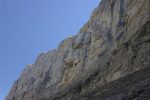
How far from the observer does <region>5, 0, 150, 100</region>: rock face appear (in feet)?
79.5

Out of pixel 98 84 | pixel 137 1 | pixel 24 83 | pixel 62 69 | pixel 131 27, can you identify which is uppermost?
pixel 24 83

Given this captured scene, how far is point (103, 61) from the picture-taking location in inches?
1416

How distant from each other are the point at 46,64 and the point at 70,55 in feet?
38.9

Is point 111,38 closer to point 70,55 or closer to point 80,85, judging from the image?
point 80,85

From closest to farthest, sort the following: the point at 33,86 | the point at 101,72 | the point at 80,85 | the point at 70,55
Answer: the point at 101,72
the point at 80,85
the point at 70,55
the point at 33,86

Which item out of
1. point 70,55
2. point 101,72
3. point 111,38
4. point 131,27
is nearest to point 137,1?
point 131,27

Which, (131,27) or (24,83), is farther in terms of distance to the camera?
(24,83)

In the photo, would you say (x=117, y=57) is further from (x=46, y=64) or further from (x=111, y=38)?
(x=46, y=64)

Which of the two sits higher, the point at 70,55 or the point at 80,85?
the point at 70,55

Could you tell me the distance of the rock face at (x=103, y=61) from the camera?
79.5ft

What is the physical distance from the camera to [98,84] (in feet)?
110

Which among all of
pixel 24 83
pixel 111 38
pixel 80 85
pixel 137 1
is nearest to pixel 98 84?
pixel 80 85

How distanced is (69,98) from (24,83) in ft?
93.2

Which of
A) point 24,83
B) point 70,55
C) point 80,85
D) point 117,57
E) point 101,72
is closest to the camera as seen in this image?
point 117,57
